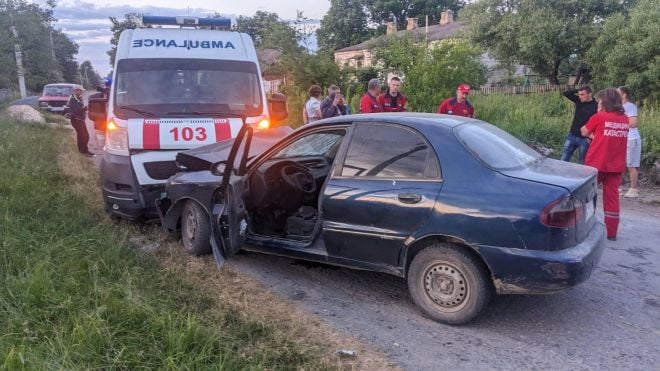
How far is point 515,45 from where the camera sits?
23.8m

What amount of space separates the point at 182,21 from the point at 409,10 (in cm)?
4958

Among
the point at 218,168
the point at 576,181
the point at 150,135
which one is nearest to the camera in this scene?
the point at 576,181

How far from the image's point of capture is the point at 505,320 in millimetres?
4035

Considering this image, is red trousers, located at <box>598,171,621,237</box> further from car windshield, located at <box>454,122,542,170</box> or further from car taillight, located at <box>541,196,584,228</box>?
car taillight, located at <box>541,196,584,228</box>

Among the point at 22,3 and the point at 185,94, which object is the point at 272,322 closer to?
the point at 185,94

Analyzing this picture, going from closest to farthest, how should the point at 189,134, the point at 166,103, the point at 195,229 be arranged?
the point at 195,229
the point at 189,134
the point at 166,103

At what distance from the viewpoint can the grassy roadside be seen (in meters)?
3.11

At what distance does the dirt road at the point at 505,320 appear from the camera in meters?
3.49

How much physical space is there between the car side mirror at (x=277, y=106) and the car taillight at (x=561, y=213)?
14.0 feet

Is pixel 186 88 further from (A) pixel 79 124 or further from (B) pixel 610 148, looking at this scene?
(A) pixel 79 124

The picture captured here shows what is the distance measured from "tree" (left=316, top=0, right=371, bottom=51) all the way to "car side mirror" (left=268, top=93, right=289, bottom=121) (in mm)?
47233

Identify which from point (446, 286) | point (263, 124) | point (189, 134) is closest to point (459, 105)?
point (263, 124)

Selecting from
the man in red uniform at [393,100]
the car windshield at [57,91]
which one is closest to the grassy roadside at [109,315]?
the man in red uniform at [393,100]

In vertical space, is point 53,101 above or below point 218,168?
above
